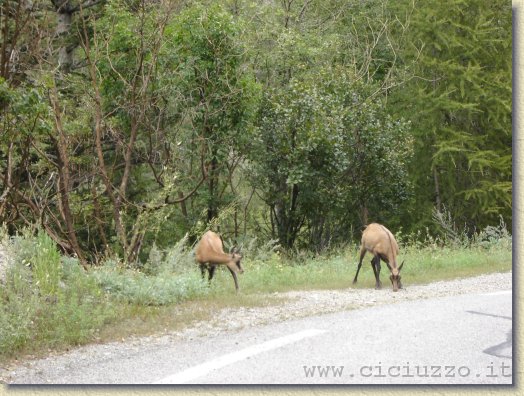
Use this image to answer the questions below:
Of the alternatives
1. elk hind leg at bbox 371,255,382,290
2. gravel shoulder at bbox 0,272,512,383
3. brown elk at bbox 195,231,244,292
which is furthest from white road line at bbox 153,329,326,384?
elk hind leg at bbox 371,255,382,290

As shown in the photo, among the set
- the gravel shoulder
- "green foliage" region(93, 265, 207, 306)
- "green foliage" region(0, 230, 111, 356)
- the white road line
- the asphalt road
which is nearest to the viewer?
the asphalt road

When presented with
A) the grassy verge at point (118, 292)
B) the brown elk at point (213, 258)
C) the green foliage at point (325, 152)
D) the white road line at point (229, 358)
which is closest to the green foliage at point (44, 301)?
the grassy verge at point (118, 292)

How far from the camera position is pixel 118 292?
7363 mm

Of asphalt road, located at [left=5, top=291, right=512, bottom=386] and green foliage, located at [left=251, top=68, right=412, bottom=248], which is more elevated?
green foliage, located at [left=251, top=68, right=412, bottom=248]

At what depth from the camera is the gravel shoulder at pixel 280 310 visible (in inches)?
224

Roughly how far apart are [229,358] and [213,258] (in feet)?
12.4

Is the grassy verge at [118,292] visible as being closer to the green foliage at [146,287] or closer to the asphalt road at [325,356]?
the green foliage at [146,287]

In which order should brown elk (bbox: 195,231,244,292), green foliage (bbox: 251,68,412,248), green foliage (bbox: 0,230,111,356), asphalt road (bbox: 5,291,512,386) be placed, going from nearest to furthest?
asphalt road (bbox: 5,291,512,386) → green foliage (bbox: 0,230,111,356) → brown elk (bbox: 195,231,244,292) → green foliage (bbox: 251,68,412,248)

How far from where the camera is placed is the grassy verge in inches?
243

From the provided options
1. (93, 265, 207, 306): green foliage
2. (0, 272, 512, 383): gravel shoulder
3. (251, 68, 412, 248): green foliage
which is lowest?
(0, 272, 512, 383): gravel shoulder

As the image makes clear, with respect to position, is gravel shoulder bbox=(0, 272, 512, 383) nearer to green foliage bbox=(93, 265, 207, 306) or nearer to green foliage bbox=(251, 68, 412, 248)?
green foliage bbox=(93, 265, 207, 306)

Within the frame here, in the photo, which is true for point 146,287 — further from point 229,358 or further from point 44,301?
point 229,358

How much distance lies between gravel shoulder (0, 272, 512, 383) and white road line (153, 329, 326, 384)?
2.29 ft

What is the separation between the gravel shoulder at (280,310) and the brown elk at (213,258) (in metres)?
0.66
